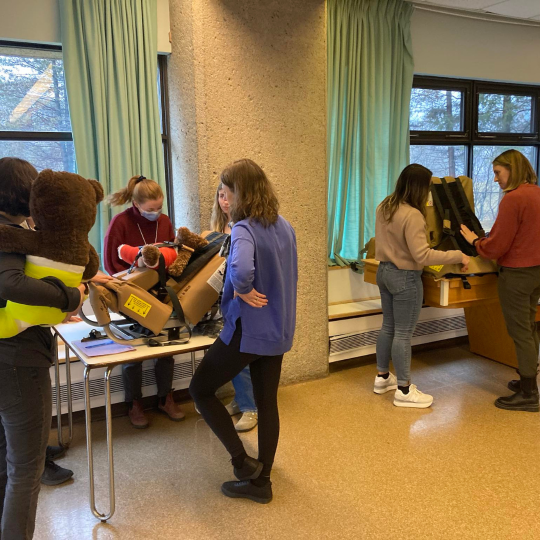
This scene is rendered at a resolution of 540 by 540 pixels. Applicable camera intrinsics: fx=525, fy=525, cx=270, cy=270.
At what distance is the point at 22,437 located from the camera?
1.53m

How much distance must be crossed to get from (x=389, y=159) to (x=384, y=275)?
145 cm

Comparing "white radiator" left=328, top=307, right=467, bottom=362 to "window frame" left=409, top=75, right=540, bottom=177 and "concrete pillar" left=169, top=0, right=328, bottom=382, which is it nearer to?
"concrete pillar" left=169, top=0, right=328, bottom=382

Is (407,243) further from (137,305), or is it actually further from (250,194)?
(137,305)

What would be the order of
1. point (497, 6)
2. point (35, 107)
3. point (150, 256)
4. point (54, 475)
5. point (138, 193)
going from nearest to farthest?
point (150, 256) < point (54, 475) < point (138, 193) < point (35, 107) < point (497, 6)

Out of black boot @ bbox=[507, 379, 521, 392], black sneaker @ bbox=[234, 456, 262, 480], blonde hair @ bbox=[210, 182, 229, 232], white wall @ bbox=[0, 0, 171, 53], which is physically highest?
white wall @ bbox=[0, 0, 171, 53]

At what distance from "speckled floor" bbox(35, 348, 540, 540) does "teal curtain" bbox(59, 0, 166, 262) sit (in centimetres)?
130

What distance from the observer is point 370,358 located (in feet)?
12.5

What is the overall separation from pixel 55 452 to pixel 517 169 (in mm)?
2759

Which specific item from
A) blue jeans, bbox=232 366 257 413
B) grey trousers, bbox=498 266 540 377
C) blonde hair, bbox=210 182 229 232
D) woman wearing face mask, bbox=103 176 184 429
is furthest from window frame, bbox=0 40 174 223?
grey trousers, bbox=498 266 540 377

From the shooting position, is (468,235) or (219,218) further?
(468,235)

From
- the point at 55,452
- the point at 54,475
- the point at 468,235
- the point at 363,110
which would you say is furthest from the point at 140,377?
the point at 363,110

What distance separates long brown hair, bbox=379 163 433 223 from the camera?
281 cm

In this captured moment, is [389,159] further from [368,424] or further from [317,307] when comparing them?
[368,424]

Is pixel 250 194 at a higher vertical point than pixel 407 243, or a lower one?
higher
